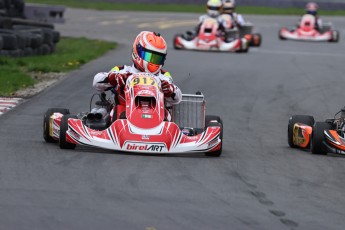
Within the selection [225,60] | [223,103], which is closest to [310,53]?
[225,60]

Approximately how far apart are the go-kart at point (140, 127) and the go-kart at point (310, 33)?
19347 mm

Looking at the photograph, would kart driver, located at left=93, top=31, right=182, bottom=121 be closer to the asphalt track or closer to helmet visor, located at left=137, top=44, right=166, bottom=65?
helmet visor, located at left=137, top=44, right=166, bottom=65

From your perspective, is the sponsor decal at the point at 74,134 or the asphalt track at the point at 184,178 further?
the sponsor decal at the point at 74,134

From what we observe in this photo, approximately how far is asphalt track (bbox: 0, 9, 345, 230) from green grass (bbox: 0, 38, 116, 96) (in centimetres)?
64

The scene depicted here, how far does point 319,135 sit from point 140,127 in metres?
1.80

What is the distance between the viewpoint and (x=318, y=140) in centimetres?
1040

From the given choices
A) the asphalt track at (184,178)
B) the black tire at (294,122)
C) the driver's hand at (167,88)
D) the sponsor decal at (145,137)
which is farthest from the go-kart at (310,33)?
the sponsor decal at (145,137)

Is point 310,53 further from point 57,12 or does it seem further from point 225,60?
point 57,12

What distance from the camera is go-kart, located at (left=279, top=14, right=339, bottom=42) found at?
2947cm

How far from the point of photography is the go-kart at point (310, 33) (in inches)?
1160

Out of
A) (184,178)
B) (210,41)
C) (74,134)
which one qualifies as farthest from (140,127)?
(210,41)

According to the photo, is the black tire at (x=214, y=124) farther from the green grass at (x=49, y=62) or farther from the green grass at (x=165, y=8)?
the green grass at (x=165, y=8)

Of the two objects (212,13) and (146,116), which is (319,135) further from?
(212,13)

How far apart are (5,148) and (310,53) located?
52.1 ft
